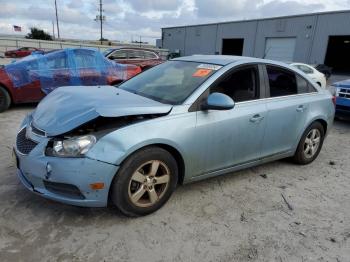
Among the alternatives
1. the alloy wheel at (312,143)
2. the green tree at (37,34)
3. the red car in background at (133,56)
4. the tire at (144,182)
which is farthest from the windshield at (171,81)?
the green tree at (37,34)

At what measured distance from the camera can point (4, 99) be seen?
717 centimetres

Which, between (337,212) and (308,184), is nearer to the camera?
(337,212)

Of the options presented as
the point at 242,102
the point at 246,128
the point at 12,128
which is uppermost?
the point at 242,102

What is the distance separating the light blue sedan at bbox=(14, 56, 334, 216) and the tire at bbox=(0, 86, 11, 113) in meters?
4.14

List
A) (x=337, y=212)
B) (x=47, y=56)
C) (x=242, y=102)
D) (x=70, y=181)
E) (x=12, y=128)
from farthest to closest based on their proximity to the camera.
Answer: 1. (x=47, y=56)
2. (x=12, y=128)
3. (x=242, y=102)
4. (x=337, y=212)
5. (x=70, y=181)

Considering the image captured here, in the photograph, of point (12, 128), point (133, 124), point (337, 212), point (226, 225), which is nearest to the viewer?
point (133, 124)

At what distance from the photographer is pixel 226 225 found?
3.09 m

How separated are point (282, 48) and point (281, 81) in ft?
86.4

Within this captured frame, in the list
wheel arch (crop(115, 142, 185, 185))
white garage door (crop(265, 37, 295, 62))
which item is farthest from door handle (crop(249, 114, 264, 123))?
white garage door (crop(265, 37, 295, 62))

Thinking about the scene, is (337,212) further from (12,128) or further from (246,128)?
(12,128)

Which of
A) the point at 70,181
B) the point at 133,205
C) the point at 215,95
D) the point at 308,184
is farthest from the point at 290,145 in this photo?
the point at 70,181

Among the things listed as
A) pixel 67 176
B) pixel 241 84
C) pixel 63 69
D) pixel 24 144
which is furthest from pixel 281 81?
pixel 63 69

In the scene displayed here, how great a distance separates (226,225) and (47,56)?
642cm

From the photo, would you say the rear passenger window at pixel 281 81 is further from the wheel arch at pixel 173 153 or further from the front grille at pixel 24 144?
the front grille at pixel 24 144
